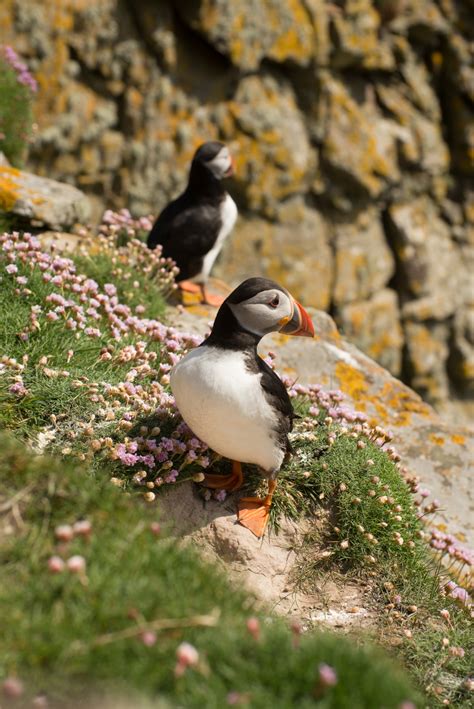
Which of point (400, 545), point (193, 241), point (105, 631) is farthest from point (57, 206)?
point (105, 631)

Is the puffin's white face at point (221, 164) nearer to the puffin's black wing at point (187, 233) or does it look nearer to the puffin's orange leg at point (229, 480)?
the puffin's black wing at point (187, 233)

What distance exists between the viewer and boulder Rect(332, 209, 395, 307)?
1459 centimetres

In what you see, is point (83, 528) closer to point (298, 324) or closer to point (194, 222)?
point (298, 324)

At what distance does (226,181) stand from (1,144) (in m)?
4.93

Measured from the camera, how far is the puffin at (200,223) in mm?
7969

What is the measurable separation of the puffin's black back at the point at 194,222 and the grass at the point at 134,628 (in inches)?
201

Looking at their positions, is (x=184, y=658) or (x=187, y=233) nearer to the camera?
(x=184, y=658)

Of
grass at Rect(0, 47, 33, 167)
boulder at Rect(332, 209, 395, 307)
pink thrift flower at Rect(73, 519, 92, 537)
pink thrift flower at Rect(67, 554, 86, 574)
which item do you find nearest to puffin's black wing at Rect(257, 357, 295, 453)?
pink thrift flower at Rect(73, 519, 92, 537)

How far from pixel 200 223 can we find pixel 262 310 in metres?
3.72

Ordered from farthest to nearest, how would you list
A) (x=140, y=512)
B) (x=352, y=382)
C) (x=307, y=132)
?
(x=307, y=132), (x=352, y=382), (x=140, y=512)

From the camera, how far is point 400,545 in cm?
495

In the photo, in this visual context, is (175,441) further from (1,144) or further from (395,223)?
(395,223)

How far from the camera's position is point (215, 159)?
818 centimetres

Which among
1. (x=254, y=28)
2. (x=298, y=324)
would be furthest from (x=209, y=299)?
(x=254, y=28)
